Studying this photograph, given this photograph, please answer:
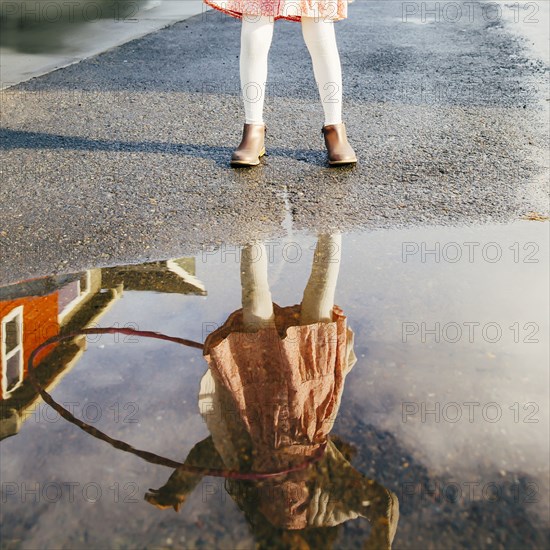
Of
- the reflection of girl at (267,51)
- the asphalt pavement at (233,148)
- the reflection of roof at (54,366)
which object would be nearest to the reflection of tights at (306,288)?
the asphalt pavement at (233,148)

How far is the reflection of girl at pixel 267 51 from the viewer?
3.73 meters

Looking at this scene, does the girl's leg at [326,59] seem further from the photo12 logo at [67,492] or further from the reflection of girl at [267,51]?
the photo12 logo at [67,492]

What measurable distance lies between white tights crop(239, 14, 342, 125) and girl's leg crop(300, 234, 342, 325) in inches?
41.4

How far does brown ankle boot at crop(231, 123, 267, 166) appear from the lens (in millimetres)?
4098

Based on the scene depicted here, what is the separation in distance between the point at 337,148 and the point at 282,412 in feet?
7.01

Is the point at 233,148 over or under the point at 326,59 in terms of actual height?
under

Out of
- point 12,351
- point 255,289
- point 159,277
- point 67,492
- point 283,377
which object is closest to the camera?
point 67,492

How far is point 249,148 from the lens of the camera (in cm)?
412

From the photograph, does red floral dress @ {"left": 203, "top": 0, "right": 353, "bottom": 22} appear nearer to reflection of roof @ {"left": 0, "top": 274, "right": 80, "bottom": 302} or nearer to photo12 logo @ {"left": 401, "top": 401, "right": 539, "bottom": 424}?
reflection of roof @ {"left": 0, "top": 274, "right": 80, "bottom": 302}

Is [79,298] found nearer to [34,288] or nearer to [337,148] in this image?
[34,288]

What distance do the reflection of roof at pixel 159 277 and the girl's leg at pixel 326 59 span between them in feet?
4.52

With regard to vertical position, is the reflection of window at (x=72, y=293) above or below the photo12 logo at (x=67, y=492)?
above

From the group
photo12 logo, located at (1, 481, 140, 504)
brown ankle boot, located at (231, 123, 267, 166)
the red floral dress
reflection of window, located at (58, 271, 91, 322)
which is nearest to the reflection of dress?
photo12 logo, located at (1, 481, 140, 504)

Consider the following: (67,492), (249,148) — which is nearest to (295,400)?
(67,492)
